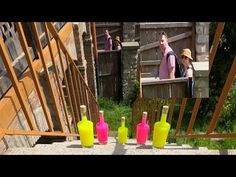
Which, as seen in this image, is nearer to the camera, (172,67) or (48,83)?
(48,83)

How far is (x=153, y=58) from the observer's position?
13.5ft

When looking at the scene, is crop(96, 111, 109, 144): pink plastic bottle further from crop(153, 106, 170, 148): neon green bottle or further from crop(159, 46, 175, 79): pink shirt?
crop(159, 46, 175, 79): pink shirt

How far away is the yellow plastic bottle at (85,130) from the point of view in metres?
2.27

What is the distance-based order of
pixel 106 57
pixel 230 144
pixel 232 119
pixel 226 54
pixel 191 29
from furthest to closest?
pixel 106 57, pixel 232 119, pixel 226 54, pixel 230 144, pixel 191 29

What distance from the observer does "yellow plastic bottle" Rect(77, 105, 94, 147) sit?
2268mm

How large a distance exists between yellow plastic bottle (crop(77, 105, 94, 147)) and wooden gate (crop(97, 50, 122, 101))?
19.9ft

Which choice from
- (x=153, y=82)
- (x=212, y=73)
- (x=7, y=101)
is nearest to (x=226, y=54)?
(x=212, y=73)

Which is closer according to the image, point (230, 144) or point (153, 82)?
point (153, 82)

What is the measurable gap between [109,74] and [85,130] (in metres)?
6.34

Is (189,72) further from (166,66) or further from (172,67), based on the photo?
(166,66)

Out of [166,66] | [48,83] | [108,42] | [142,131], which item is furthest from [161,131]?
[108,42]

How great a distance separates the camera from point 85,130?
228 centimetres

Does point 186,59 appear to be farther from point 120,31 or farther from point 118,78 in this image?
point 120,31
